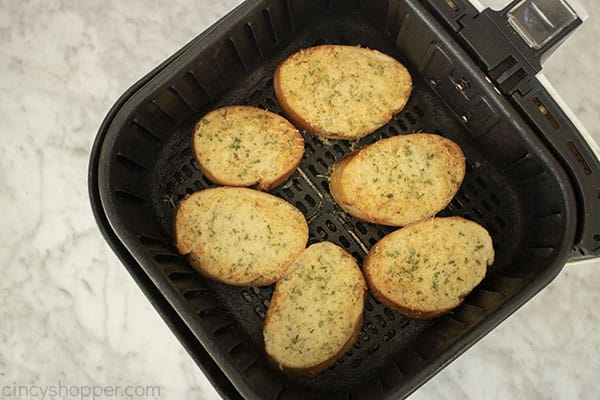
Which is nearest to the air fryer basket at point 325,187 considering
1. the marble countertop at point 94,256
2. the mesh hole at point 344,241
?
the mesh hole at point 344,241

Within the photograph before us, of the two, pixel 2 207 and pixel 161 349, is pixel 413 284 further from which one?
pixel 2 207

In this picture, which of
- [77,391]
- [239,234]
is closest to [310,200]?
[239,234]

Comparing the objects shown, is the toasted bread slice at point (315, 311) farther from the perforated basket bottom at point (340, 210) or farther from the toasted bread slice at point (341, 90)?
the toasted bread slice at point (341, 90)

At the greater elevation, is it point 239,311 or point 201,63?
point 201,63

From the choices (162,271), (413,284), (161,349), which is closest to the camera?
(162,271)

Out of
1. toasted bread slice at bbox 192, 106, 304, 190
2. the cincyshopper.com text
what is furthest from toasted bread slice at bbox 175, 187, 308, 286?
the cincyshopper.com text

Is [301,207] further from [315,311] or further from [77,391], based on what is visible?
[77,391]

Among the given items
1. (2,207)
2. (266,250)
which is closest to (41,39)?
(2,207)
